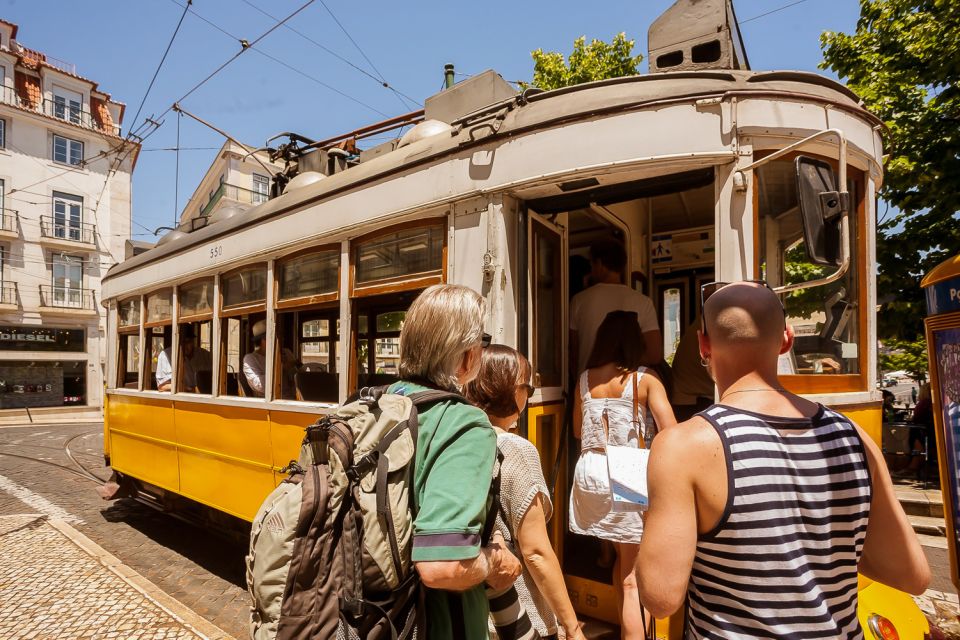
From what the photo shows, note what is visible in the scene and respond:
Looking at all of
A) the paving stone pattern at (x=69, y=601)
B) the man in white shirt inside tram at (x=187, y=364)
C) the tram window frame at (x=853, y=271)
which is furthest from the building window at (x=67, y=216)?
the tram window frame at (x=853, y=271)

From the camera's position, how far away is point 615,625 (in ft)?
9.70

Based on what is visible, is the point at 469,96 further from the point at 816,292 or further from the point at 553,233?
the point at 816,292

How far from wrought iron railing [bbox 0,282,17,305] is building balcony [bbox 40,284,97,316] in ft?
3.26

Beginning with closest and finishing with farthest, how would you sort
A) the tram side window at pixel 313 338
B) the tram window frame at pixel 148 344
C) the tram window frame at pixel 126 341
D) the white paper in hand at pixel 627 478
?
the white paper in hand at pixel 627 478 < the tram window frame at pixel 148 344 < the tram side window at pixel 313 338 < the tram window frame at pixel 126 341

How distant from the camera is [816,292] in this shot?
2.69 metres

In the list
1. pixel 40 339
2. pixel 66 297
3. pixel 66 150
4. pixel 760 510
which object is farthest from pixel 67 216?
pixel 760 510

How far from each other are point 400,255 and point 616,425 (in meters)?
1.51

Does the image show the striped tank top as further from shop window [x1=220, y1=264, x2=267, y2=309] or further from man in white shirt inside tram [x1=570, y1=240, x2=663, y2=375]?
shop window [x1=220, y1=264, x2=267, y2=309]

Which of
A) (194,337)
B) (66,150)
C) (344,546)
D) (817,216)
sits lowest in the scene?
(344,546)

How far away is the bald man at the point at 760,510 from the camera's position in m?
1.23

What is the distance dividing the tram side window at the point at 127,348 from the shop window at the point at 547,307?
5291 mm

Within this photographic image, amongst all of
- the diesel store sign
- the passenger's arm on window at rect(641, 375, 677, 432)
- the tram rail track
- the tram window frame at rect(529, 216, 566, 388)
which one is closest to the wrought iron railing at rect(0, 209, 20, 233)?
the diesel store sign

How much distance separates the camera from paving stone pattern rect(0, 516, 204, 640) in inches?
147

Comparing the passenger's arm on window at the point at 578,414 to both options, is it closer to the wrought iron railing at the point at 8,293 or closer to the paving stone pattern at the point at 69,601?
the paving stone pattern at the point at 69,601
